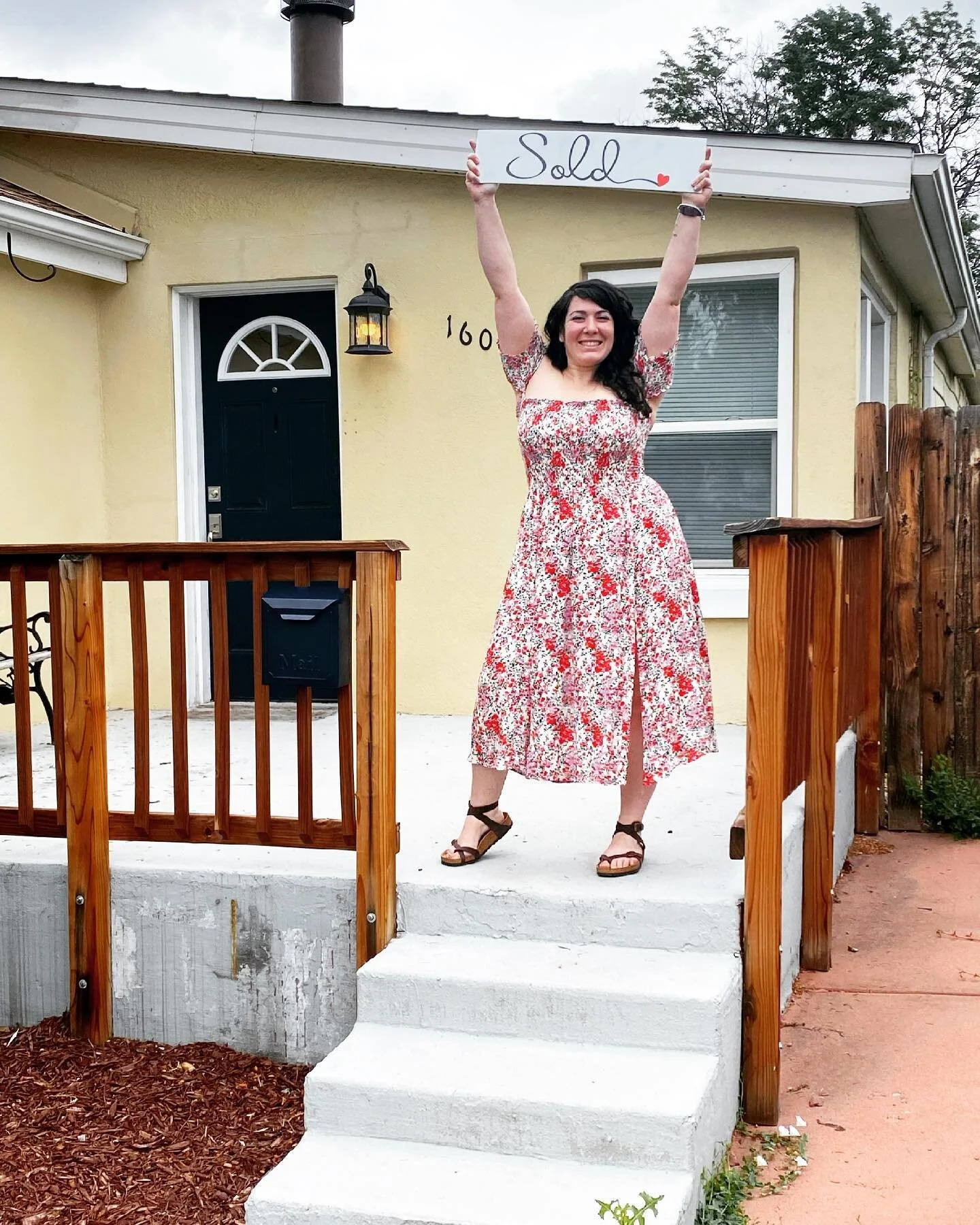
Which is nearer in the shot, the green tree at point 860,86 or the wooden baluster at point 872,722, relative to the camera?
the wooden baluster at point 872,722

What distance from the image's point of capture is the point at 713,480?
20.8ft

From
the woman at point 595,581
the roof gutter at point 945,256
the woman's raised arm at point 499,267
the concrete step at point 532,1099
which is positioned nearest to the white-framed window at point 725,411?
the roof gutter at point 945,256

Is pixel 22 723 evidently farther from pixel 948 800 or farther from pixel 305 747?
pixel 948 800

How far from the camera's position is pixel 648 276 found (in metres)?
6.27

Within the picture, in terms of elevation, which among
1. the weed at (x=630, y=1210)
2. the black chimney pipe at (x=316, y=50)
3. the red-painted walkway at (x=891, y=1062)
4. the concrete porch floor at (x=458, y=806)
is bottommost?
the red-painted walkway at (x=891, y=1062)

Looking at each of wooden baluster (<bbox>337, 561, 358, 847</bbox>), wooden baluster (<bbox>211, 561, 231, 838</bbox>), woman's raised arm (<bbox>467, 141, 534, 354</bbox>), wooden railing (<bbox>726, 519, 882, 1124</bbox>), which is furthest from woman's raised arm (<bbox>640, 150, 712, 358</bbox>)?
wooden baluster (<bbox>211, 561, 231, 838</bbox>)

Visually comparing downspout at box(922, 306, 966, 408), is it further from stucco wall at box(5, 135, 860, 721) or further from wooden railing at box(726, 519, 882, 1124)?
wooden railing at box(726, 519, 882, 1124)

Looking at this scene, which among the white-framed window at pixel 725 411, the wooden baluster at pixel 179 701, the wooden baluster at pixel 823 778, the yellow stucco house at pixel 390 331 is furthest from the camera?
the white-framed window at pixel 725 411

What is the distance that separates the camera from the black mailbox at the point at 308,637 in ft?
11.5

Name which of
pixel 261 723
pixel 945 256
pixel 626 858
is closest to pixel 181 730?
pixel 261 723

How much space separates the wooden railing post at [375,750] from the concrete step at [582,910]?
0.08 m

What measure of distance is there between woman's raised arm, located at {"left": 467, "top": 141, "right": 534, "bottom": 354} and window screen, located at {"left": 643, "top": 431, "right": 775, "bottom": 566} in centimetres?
276

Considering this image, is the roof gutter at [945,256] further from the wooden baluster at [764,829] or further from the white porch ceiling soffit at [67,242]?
the white porch ceiling soffit at [67,242]

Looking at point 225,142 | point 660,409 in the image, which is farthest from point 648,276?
point 225,142
